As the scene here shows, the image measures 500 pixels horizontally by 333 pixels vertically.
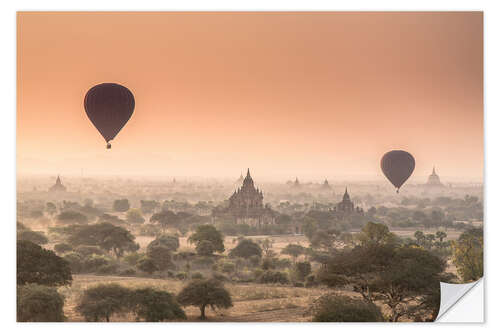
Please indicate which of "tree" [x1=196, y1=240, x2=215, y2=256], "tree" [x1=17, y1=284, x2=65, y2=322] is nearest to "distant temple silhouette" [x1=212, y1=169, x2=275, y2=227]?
"tree" [x1=196, y1=240, x2=215, y2=256]

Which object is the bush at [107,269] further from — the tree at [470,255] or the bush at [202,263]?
the tree at [470,255]

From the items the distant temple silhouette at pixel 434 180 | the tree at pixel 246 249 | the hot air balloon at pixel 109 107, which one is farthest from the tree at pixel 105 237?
the distant temple silhouette at pixel 434 180

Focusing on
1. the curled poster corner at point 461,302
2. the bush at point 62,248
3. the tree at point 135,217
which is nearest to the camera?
the curled poster corner at point 461,302

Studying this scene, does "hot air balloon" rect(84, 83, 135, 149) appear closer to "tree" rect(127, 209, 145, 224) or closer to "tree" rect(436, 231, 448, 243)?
"tree" rect(127, 209, 145, 224)

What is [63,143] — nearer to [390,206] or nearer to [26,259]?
[26,259]

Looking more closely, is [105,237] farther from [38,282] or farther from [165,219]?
[38,282]

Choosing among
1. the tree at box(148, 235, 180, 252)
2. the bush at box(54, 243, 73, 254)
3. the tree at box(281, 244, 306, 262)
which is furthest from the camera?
the tree at box(148, 235, 180, 252)

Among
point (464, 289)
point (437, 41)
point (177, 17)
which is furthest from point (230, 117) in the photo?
point (464, 289)
